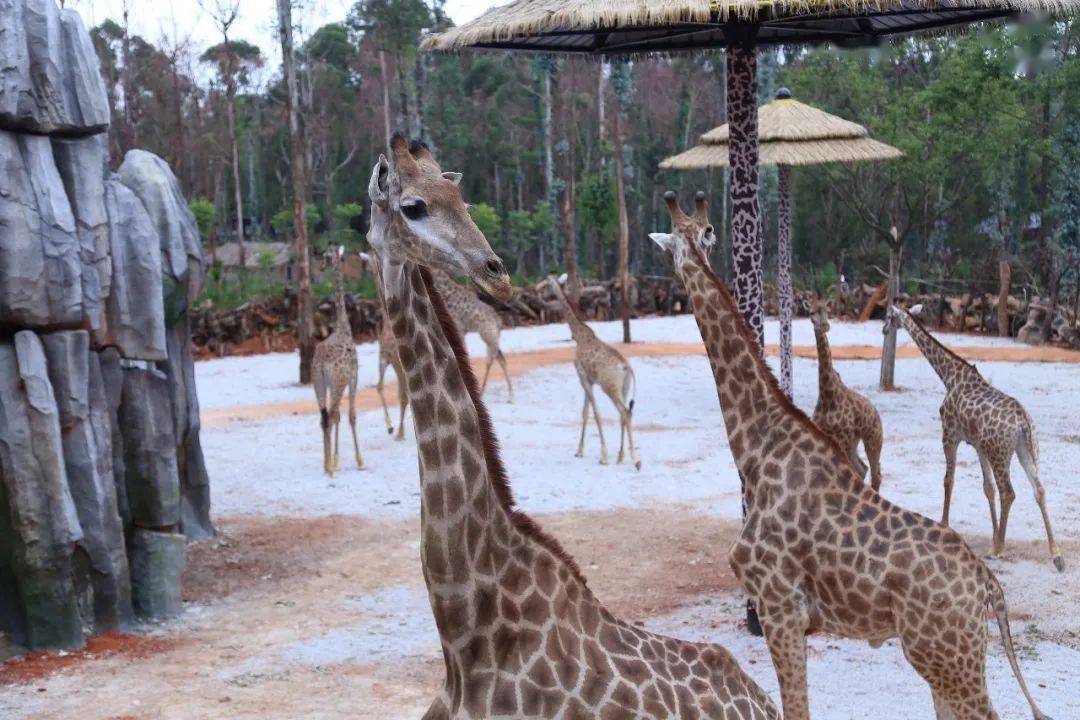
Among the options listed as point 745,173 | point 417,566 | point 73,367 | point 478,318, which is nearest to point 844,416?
point 745,173

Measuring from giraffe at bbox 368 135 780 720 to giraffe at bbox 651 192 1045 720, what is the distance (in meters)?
1.53

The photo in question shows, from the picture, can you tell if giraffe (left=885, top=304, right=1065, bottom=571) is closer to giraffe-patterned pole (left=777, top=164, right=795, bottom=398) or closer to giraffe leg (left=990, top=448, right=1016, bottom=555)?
giraffe leg (left=990, top=448, right=1016, bottom=555)

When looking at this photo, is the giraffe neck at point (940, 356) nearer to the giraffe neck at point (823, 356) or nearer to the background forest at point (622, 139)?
the giraffe neck at point (823, 356)

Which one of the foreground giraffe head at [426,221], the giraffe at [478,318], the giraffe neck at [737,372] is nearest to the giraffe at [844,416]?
the giraffe neck at [737,372]

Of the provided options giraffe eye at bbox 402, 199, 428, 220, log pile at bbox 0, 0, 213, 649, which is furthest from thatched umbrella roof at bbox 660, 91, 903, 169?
giraffe eye at bbox 402, 199, 428, 220

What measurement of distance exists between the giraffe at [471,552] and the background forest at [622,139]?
10.5m

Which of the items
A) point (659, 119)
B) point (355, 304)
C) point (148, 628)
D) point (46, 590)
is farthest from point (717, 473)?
point (659, 119)

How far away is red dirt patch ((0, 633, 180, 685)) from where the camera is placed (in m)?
6.22

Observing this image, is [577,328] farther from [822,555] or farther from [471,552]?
[471,552]

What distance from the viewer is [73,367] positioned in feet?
21.9

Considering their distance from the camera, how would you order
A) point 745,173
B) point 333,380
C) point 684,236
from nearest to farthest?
point 684,236 → point 745,173 → point 333,380

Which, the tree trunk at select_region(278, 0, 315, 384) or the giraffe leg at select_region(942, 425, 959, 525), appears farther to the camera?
the tree trunk at select_region(278, 0, 315, 384)

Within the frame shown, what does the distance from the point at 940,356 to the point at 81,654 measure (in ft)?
19.5

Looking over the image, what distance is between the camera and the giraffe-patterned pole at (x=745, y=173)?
6.47 meters
